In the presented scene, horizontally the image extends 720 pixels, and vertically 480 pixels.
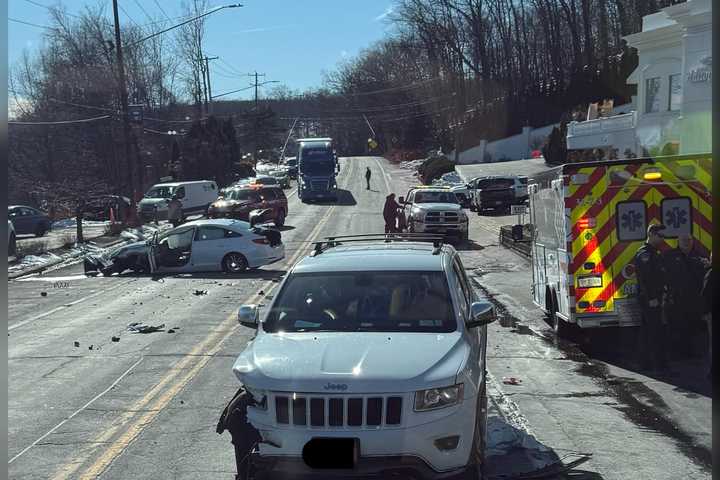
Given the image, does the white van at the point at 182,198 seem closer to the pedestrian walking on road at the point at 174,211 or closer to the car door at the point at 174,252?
the pedestrian walking on road at the point at 174,211

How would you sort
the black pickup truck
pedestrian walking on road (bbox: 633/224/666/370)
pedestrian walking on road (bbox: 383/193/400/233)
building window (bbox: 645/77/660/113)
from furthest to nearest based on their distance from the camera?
the black pickup truck
building window (bbox: 645/77/660/113)
pedestrian walking on road (bbox: 383/193/400/233)
pedestrian walking on road (bbox: 633/224/666/370)

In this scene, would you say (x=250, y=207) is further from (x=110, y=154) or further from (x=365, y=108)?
(x=365, y=108)

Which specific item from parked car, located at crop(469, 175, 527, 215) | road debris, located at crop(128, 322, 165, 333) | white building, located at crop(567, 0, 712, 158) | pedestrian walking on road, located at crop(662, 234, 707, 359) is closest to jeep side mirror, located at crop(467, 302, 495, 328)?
pedestrian walking on road, located at crop(662, 234, 707, 359)

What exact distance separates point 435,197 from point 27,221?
1852 centimetres

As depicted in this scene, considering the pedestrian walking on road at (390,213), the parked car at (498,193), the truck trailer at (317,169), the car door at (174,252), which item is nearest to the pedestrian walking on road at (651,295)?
the car door at (174,252)

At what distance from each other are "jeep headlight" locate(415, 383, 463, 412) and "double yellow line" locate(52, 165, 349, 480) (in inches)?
113

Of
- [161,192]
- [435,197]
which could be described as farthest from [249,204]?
[435,197]

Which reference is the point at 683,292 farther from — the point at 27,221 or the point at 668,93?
the point at 27,221

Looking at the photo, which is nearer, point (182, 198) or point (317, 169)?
point (182, 198)

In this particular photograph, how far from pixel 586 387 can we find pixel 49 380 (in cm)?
659

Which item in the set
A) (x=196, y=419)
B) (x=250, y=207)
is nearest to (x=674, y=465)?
(x=196, y=419)

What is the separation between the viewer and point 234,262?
24250 mm

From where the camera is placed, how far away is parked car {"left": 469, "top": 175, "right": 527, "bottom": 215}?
4250cm

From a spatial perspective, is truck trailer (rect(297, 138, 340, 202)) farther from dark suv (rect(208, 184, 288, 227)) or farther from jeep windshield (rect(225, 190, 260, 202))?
jeep windshield (rect(225, 190, 260, 202))
